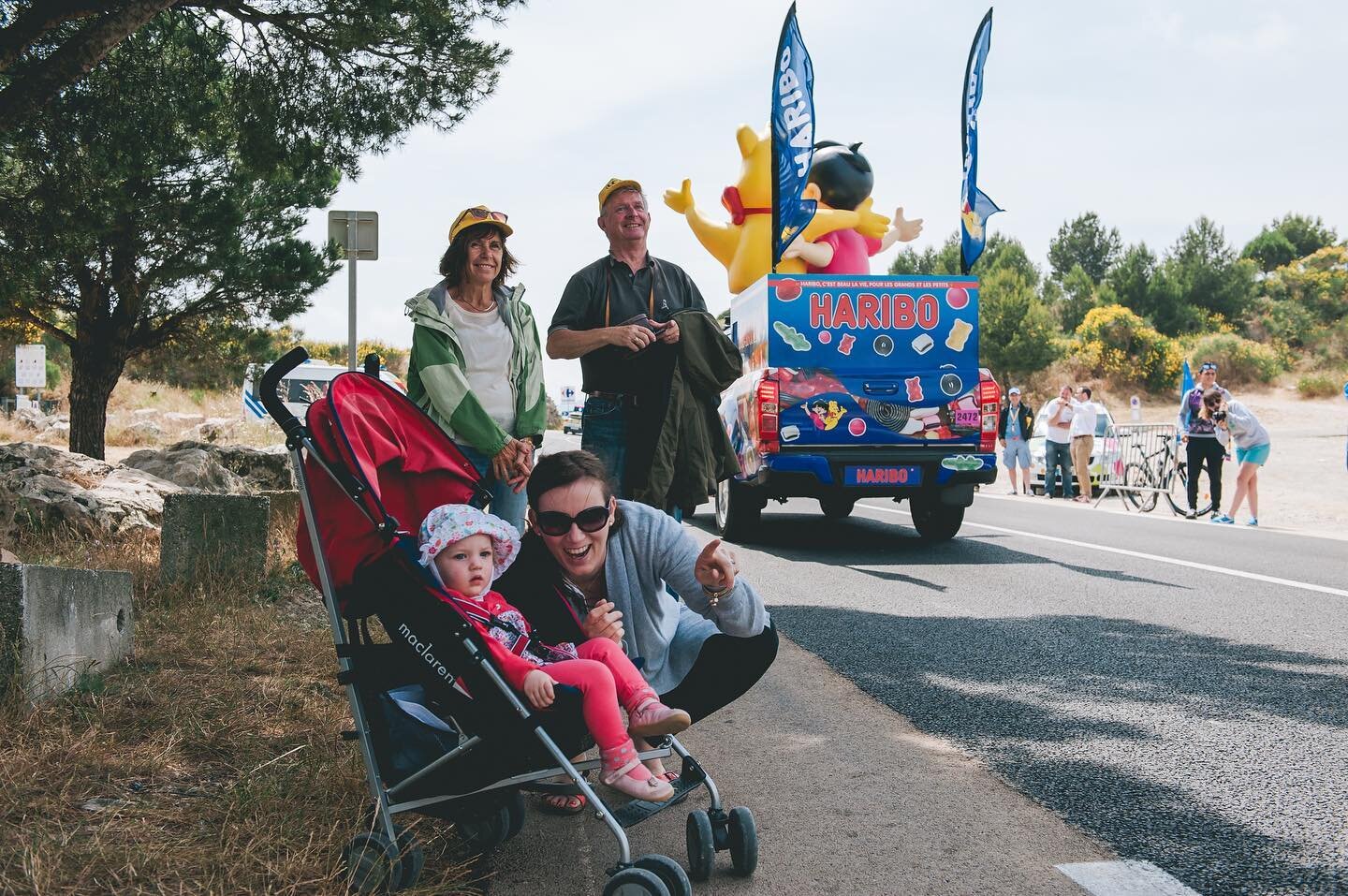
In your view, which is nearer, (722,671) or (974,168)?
(722,671)

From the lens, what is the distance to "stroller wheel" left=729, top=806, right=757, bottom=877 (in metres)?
3.03

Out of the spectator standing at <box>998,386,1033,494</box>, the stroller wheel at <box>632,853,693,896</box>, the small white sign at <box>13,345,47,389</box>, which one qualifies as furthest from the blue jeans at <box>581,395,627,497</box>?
the small white sign at <box>13,345,47,389</box>

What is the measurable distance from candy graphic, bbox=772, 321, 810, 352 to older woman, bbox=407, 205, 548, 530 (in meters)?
5.89

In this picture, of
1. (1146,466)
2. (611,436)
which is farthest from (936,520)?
(611,436)

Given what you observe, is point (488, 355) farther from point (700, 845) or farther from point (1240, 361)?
point (1240, 361)

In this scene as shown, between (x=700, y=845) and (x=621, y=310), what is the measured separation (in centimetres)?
279

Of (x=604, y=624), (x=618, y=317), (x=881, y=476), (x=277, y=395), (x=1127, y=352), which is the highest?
(x=1127, y=352)

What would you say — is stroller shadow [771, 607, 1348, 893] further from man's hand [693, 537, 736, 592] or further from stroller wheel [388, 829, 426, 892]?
stroller wheel [388, 829, 426, 892]

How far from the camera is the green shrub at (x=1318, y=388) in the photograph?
4506 cm

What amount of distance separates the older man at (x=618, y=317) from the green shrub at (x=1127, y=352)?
47905mm

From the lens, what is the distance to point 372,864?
9.26 ft

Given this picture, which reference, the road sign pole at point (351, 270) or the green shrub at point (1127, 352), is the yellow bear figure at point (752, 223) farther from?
the green shrub at point (1127, 352)

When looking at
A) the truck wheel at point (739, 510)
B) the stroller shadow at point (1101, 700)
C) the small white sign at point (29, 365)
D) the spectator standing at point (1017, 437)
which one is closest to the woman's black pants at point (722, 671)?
the stroller shadow at point (1101, 700)

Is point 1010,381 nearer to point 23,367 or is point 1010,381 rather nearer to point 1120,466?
point 1120,466
